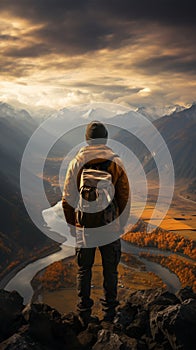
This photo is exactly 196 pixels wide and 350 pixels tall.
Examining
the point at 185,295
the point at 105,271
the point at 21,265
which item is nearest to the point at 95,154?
the point at 105,271

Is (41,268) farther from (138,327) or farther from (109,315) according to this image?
(138,327)

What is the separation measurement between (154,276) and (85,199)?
7947 centimetres

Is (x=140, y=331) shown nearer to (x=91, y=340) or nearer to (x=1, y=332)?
(x=91, y=340)

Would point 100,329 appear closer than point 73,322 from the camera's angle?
Yes

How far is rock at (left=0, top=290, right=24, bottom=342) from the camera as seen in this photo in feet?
37.2

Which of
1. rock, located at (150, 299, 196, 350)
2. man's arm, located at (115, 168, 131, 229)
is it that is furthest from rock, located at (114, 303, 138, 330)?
man's arm, located at (115, 168, 131, 229)

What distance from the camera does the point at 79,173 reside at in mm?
12352

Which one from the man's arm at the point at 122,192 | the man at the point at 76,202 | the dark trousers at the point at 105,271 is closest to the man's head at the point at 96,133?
the man at the point at 76,202

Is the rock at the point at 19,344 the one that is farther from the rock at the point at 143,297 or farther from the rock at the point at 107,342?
the rock at the point at 143,297

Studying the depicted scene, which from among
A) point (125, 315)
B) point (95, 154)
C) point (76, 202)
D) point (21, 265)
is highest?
point (95, 154)

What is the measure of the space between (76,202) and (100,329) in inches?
179

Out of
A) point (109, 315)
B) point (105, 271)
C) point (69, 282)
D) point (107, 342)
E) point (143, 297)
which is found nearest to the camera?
point (107, 342)

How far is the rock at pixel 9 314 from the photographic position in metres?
11.4

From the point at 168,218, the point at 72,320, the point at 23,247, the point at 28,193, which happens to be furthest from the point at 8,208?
the point at 72,320
